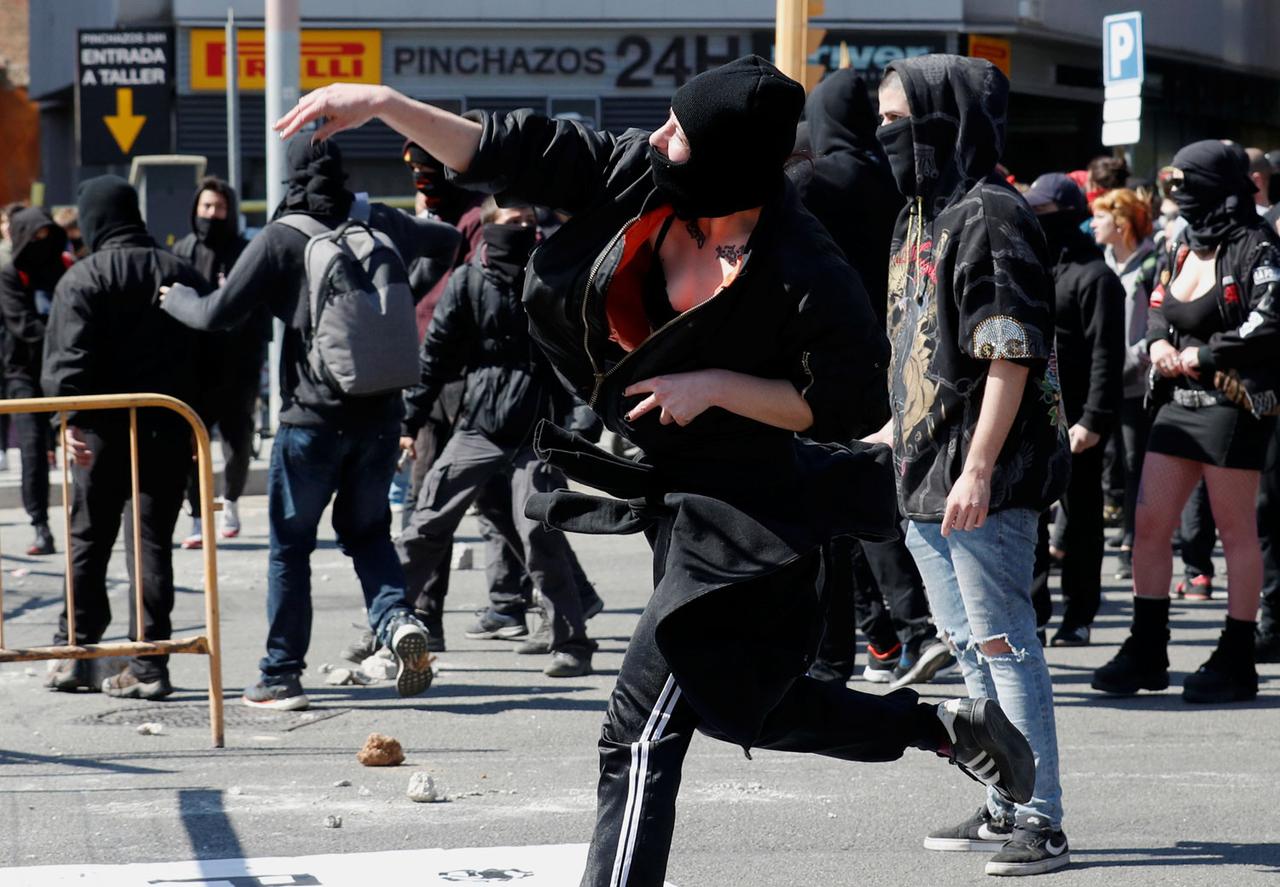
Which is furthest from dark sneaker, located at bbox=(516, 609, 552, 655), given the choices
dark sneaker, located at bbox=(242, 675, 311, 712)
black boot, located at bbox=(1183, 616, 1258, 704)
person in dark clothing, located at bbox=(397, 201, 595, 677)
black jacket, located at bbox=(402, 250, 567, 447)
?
black boot, located at bbox=(1183, 616, 1258, 704)

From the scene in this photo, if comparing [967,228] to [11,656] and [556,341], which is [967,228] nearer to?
[556,341]

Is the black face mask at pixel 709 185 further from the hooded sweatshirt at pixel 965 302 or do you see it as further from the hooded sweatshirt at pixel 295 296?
the hooded sweatshirt at pixel 295 296

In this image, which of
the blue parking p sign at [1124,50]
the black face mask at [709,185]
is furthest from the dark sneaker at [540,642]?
the blue parking p sign at [1124,50]

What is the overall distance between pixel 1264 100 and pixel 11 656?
34.9 metres

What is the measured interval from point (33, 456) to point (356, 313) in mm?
5330

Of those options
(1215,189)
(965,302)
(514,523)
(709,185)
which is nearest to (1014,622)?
(965,302)

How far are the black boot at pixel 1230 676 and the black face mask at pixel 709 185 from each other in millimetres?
4196

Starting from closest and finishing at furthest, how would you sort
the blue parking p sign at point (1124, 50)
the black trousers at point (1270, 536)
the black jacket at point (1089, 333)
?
the black jacket at point (1089, 333), the black trousers at point (1270, 536), the blue parking p sign at point (1124, 50)

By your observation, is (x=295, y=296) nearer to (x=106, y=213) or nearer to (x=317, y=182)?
(x=317, y=182)

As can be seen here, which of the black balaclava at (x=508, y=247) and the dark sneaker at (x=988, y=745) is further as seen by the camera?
the black balaclava at (x=508, y=247)

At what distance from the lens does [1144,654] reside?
740cm

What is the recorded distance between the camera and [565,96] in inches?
1074

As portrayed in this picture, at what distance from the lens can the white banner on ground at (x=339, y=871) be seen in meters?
4.84

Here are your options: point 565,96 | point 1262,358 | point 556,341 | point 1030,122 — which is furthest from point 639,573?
point 1030,122
